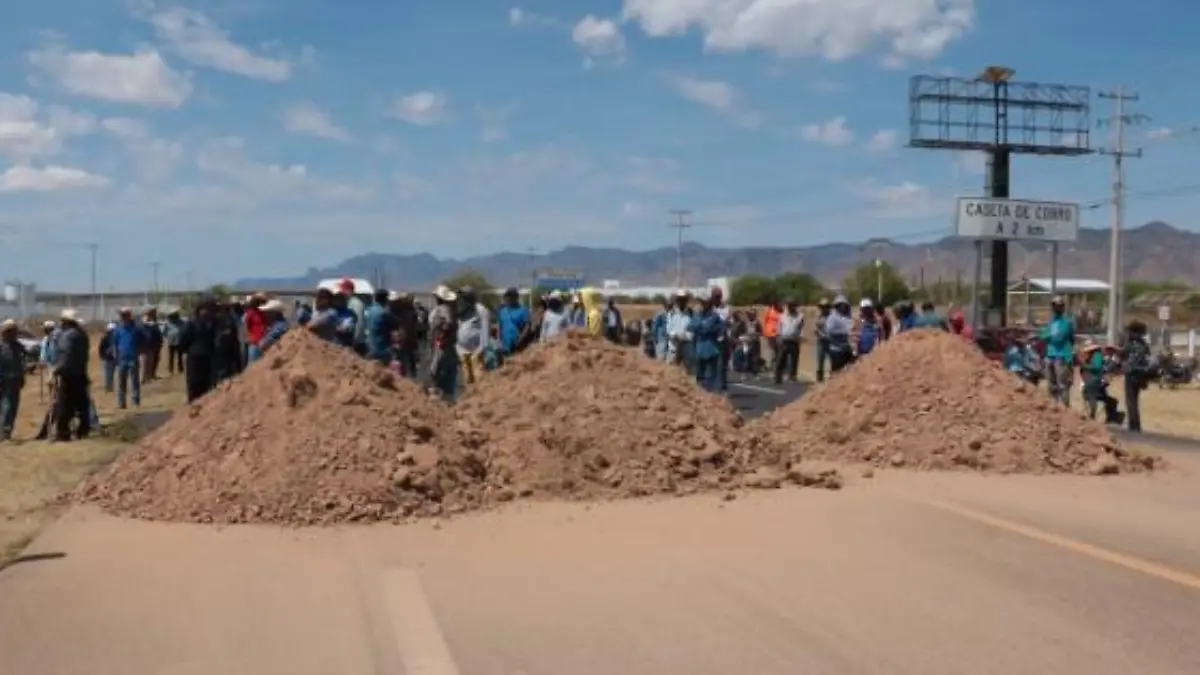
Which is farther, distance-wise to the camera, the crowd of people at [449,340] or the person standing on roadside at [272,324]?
the crowd of people at [449,340]

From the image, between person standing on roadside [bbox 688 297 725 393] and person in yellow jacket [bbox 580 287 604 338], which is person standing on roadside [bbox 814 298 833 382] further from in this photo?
person in yellow jacket [bbox 580 287 604 338]

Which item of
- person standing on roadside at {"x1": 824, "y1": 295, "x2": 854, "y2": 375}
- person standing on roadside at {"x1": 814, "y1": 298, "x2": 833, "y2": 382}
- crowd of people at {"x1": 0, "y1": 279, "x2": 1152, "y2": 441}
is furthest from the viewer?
person standing on roadside at {"x1": 814, "y1": 298, "x2": 833, "y2": 382}

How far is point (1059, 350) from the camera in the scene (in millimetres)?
18312

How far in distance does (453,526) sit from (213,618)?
9.13ft

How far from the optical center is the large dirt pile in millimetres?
10781

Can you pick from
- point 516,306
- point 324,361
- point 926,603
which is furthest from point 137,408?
point 926,603

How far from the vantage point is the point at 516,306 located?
56.3 feet

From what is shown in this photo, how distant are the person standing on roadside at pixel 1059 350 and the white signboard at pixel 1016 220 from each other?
125ft

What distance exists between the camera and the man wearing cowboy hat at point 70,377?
623 inches

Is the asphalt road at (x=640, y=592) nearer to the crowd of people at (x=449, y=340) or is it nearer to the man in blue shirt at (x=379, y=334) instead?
the crowd of people at (x=449, y=340)

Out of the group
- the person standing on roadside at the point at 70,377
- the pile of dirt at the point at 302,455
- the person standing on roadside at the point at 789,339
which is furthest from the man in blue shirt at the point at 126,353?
the person standing on roadside at the point at 789,339

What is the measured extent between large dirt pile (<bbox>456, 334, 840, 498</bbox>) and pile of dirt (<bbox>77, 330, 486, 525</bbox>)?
53 centimetres

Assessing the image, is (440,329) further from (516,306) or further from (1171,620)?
(1171,620)

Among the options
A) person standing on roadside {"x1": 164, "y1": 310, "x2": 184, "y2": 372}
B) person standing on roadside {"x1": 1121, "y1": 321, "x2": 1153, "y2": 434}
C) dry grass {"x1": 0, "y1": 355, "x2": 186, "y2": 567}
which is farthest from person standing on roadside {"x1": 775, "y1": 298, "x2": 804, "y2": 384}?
person standing on roadside {"x1": 164, "y1": 310, "x2": 184, "y2": 372}
